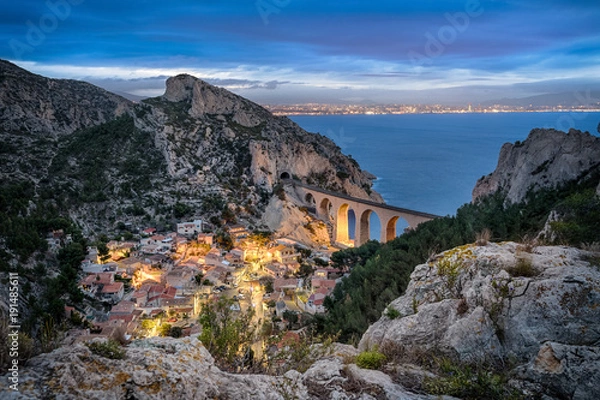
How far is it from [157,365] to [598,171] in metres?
21.5

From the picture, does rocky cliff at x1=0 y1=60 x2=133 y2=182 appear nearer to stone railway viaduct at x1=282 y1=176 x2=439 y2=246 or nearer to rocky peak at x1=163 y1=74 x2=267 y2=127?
rocky peak at x1=163 y1=74 x2=267 y2=127

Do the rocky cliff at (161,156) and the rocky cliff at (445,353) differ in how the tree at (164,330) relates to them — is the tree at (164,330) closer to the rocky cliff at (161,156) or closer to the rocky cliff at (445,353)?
the rocky cliff at (445,353)

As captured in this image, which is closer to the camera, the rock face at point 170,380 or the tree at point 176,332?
the rock face at point 170,380

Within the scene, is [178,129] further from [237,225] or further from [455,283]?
[455,283]

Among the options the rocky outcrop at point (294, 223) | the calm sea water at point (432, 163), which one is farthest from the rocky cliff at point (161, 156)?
the calm sea water at point (432, 163)

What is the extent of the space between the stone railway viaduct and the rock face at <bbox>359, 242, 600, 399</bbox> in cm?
2439

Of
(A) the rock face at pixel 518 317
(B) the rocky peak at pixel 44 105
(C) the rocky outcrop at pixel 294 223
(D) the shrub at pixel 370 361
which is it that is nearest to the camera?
(A) the rock face at pixel 518 317

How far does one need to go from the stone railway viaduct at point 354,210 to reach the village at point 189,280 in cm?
683

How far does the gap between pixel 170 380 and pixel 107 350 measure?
0.51 m

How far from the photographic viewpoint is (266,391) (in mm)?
3066

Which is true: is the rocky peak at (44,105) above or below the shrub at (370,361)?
above

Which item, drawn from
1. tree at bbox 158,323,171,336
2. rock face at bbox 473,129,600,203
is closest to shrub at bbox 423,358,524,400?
tree at bbox 158,323,171,336

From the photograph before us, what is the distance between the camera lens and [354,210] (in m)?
37.4

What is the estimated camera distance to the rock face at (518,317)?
3.27 metres
